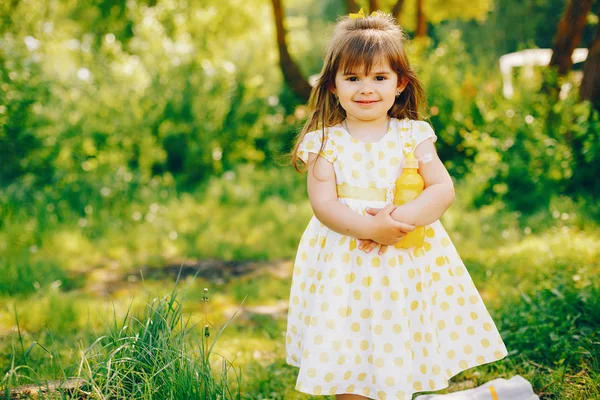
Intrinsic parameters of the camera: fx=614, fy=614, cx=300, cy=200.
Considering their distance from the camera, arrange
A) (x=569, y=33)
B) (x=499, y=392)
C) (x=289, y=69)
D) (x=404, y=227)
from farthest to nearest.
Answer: (x=289, y=69) → (x=569, y=33) → (x=499, y=392) → (x=404, y=227)

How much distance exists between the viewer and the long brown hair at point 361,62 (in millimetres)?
2191

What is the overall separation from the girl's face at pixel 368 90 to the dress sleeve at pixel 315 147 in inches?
5.7

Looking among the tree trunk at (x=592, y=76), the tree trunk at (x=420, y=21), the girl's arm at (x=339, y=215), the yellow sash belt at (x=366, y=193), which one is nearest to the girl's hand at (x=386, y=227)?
the girl's arm at (x=339, y=215)

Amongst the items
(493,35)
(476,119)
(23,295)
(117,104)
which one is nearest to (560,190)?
(476,119)

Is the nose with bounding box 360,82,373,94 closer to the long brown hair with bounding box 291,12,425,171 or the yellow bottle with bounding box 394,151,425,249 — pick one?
the long brown hair with bounding box 291,12,425,171

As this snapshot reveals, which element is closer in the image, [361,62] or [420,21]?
[361,62]

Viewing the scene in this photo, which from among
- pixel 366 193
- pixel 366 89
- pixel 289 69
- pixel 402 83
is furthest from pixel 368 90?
pixel 289 69

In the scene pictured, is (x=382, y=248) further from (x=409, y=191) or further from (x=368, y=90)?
(x=368, y=90)

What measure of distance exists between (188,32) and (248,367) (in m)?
8.28

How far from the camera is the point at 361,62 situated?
2188 mm

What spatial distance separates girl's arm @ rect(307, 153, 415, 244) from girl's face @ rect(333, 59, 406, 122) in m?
0.23

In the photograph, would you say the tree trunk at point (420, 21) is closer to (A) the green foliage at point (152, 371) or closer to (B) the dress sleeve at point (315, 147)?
(B) the dress sleeve at point (315, 147)

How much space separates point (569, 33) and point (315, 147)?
4.83 metres

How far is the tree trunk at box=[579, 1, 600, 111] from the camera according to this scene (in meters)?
5.12
